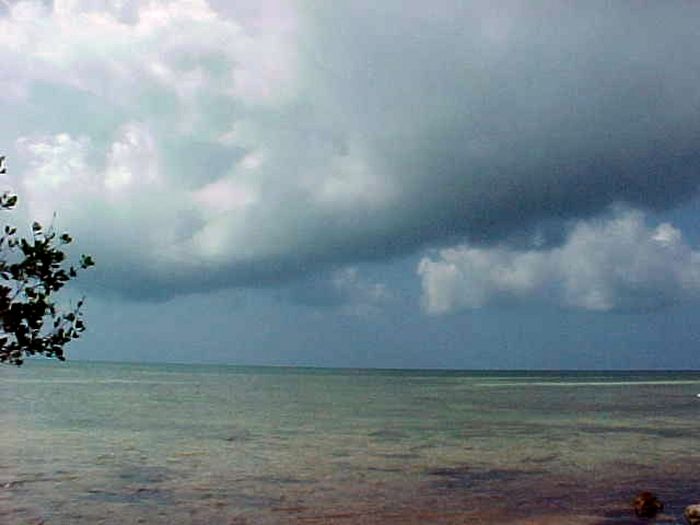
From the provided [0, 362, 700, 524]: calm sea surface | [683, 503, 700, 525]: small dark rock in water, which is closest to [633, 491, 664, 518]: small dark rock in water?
[0, 362, 700, 524]: calm sea surface

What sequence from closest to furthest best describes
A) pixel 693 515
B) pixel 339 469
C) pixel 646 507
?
1. pixel 693 515
2. pixel 646 507
3. pixel 339 469

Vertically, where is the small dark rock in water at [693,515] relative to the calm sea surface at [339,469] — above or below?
above

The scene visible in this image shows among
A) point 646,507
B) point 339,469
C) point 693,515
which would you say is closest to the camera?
point 693,515

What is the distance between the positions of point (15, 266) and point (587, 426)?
176 ft

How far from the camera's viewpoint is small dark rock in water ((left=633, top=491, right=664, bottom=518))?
76.8ft

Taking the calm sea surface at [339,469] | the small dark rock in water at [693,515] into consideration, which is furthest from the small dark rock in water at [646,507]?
the small dark rock in water at [693,515]

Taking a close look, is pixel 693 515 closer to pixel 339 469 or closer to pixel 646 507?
pixel 646 507

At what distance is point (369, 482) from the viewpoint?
29844 mm

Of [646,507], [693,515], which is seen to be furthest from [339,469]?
[693,515]

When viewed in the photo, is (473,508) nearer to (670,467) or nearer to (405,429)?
(670,467)

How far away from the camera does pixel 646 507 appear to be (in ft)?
76.9

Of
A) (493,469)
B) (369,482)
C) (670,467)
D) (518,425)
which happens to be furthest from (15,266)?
(518,425)

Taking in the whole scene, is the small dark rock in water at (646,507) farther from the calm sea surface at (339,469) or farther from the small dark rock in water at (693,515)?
the small dark rock in water at (693,515)

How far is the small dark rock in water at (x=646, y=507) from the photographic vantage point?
76.8ft
